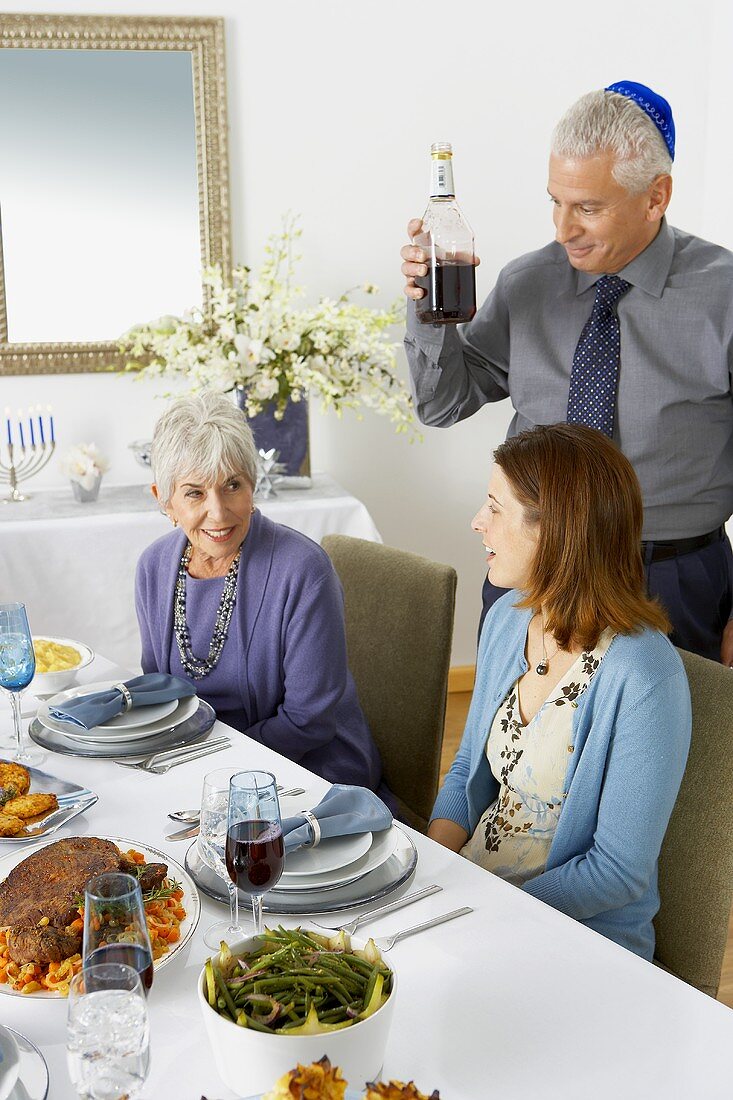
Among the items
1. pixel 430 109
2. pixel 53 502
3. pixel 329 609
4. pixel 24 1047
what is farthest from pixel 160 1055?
pixel 430 109

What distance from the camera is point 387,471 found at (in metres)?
4.14

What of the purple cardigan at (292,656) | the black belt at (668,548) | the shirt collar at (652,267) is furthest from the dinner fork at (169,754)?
the shirt collar at (652,267)

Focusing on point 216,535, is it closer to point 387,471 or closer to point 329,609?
point 329,609

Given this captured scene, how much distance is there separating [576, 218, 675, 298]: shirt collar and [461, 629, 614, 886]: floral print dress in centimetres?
90

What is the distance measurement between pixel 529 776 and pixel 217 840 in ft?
1.78

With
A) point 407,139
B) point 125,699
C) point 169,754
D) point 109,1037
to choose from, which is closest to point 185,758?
point 169,754

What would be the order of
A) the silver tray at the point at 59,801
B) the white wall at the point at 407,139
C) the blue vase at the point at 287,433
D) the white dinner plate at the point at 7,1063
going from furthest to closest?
the white wall at the point at 407,139 < the blue vase at the point at 287,433 < the silver tray at the point at 59,801 < the white dinner plate at the point at 7,1063

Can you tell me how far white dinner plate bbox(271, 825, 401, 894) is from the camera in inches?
49.6

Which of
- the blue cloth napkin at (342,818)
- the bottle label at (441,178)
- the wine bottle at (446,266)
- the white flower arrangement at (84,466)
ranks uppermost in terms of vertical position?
the bottle label at (441,178)

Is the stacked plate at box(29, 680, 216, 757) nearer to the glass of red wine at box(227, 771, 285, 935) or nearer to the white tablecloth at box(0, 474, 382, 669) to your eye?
the glass of red wine at box(227, 771, 285, 935)

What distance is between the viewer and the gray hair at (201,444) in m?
2.06

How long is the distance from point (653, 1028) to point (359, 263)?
325cm

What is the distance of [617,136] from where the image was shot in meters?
2.05

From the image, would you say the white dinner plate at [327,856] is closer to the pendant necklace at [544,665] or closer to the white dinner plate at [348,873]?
the white dinner plate at [348,873]
